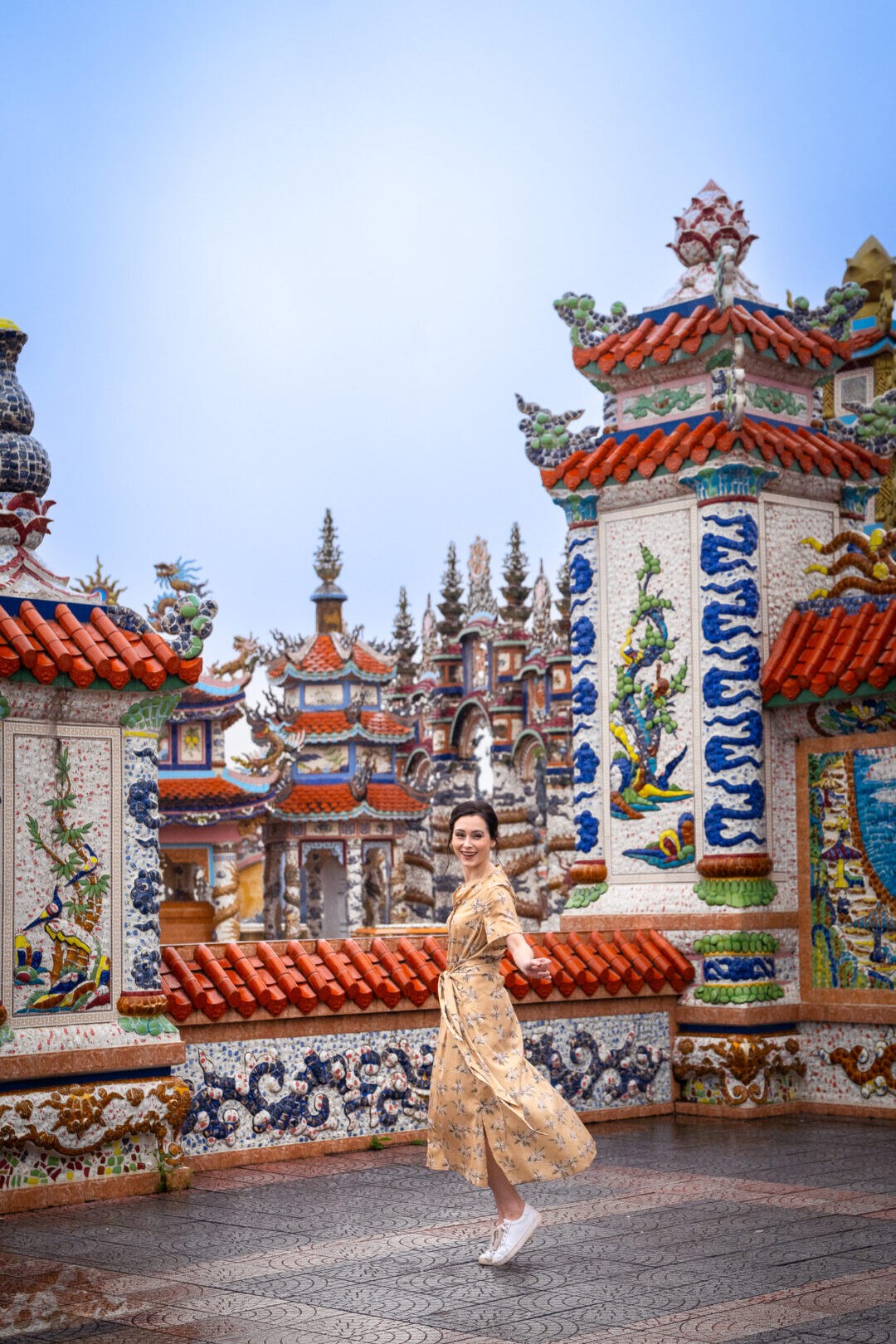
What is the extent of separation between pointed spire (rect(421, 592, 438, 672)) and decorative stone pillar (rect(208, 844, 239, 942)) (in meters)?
8.71

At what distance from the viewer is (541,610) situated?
39.7 meters

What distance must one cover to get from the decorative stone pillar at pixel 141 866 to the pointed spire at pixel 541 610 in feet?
94.1

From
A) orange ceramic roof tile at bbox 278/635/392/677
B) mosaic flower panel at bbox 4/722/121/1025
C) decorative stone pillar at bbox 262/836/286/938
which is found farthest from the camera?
orange ceramic roof tile at bbox 278/635/392/677

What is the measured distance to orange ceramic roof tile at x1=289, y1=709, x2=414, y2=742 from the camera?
37625mm

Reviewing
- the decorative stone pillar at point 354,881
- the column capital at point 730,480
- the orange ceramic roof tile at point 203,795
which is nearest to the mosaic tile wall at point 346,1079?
the column capital at point 730,480

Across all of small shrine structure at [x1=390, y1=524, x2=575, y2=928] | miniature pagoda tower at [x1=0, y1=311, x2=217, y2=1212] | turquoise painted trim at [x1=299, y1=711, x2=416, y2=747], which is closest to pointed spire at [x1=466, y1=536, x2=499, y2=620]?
small shrine structure at [x1=390, y1=524, x2=575, y2=928]

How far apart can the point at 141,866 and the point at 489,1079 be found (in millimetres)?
2849

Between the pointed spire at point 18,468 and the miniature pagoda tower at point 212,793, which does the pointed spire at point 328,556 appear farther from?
the pointed spire at point 18,468

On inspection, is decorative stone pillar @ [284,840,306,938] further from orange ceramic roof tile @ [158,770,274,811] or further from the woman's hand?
the woman's hand

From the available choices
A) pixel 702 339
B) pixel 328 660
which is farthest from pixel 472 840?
pixel 328 660

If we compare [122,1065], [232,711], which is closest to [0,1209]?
[122,1065]

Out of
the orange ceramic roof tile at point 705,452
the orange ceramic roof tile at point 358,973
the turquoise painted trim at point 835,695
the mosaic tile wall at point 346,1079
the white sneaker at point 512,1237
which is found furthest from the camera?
the orange ceramic roof tile at point 705,452

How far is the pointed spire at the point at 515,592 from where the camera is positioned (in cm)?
3959

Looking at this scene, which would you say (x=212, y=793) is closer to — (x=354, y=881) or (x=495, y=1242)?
(x=354, y=881)
